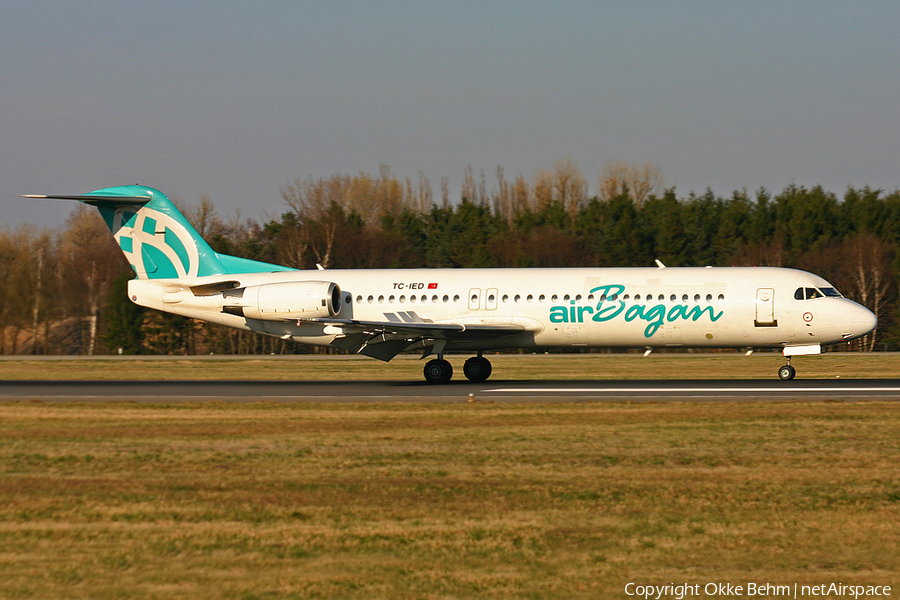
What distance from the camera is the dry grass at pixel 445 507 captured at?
7.31m

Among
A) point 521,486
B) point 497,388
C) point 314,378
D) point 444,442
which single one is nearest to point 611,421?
point 444,442

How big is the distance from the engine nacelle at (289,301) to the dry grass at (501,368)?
4.32m

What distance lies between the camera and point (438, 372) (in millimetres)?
27531

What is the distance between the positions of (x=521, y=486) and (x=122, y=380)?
2462 cm

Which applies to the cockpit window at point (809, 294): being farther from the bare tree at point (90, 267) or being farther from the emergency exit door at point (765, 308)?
the bare tree at point (90, 267)

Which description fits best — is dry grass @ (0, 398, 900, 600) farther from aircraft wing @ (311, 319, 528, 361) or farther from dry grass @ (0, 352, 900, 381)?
dry grass @ (0, 352, 900, 381)

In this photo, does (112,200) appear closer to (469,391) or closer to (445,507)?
(469,391)

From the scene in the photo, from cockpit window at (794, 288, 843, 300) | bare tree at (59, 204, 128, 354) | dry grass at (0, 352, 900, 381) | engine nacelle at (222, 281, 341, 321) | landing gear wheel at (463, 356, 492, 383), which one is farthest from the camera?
bare tree at (59, 204, 128, 354)

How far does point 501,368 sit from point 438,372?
9.28 meters

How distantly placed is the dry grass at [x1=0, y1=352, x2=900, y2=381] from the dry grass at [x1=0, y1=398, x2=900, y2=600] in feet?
50.3

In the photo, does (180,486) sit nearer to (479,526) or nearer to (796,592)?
(479,526)

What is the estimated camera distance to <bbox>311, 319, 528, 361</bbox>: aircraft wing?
2614 cm

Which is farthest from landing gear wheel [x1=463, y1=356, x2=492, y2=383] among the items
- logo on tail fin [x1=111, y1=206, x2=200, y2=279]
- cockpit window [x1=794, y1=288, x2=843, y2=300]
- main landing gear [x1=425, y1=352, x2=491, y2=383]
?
logo on tail fin [x1=111, y1=206, x2=200, y2=279]

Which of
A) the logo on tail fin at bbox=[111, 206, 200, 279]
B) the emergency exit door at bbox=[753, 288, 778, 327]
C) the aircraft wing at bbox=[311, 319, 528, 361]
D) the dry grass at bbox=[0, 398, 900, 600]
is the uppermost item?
the logo on tail fin at bbox=[111, 206, 200, 279]
